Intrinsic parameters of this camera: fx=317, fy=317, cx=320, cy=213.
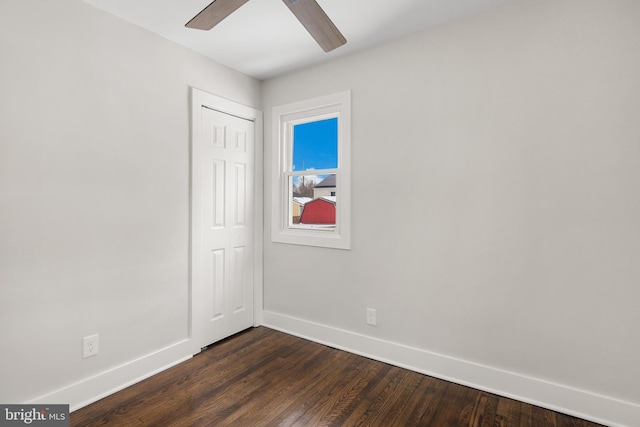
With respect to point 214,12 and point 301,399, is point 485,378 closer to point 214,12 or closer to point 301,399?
point 301,399

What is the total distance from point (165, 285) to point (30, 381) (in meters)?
0.88

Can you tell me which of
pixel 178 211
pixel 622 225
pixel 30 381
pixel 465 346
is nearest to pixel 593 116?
pixel 622 225

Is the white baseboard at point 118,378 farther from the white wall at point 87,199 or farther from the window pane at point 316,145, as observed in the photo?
the window pane at point 316,145

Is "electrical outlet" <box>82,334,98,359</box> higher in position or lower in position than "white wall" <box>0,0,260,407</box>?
lower

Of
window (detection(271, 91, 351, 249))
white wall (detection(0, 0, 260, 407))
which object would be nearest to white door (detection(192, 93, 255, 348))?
white wall (detection(0, 0, 260, 407))

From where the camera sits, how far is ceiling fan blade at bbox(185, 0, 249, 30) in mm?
1545

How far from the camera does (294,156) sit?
3.17 meters

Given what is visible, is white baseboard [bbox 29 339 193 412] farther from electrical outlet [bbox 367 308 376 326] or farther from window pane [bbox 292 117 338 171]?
window pane [bbox 292 117 338 171]

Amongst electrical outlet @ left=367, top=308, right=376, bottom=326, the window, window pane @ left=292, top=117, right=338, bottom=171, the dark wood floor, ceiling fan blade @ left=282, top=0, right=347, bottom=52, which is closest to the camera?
ceiling fan blade @ left=282, top=0, right=347, bottom=52

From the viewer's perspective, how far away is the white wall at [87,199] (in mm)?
1730

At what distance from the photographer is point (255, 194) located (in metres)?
3.18
